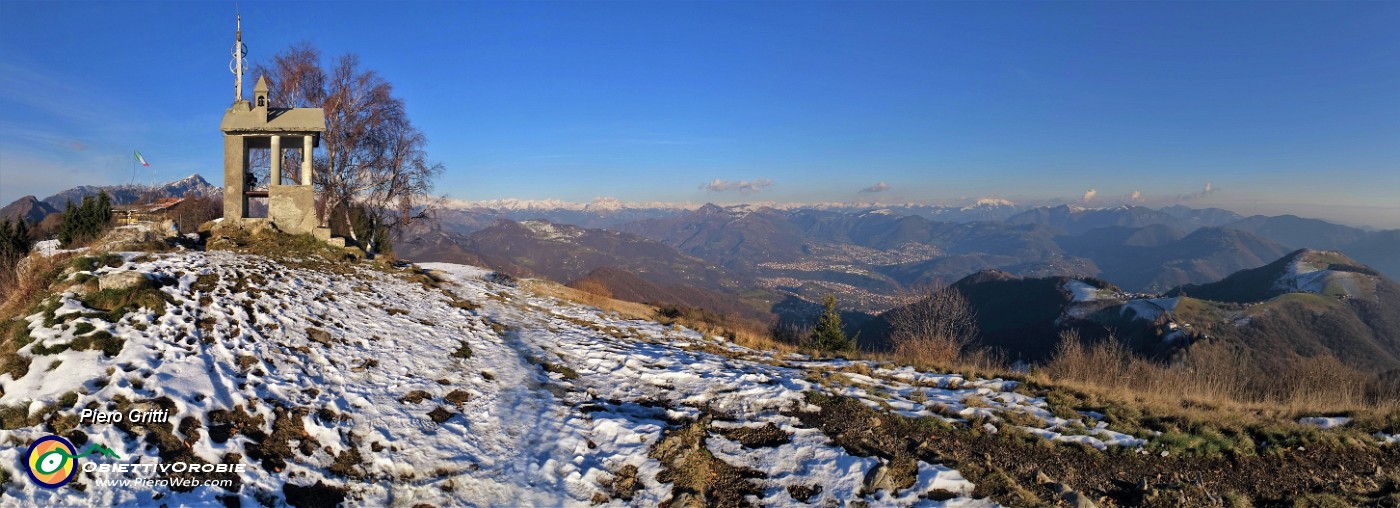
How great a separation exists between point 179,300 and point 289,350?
8.67 ft

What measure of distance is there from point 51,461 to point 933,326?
93.1ft

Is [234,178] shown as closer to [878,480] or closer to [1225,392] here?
[878,480]

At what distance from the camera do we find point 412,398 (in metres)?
10.0

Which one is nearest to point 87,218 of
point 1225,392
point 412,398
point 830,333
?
point 412,398

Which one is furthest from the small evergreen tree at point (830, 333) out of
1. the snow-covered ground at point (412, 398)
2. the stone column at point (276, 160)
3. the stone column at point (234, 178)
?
the stone column at point (234, 178)

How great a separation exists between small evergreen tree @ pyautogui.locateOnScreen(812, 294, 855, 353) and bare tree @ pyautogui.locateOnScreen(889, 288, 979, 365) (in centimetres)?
228

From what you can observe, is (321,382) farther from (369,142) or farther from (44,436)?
(369,142)

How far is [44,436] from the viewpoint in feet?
20.9

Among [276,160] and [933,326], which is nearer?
[276,160]

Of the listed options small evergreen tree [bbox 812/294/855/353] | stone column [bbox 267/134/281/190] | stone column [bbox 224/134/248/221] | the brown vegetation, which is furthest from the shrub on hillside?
the brown vegetation

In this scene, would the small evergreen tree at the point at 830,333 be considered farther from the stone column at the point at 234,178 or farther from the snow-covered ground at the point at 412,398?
the stone column at the point at 234,178

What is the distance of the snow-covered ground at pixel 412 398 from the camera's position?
280 inches

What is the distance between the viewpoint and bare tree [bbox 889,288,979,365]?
22.9m

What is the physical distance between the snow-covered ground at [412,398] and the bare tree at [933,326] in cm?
915
